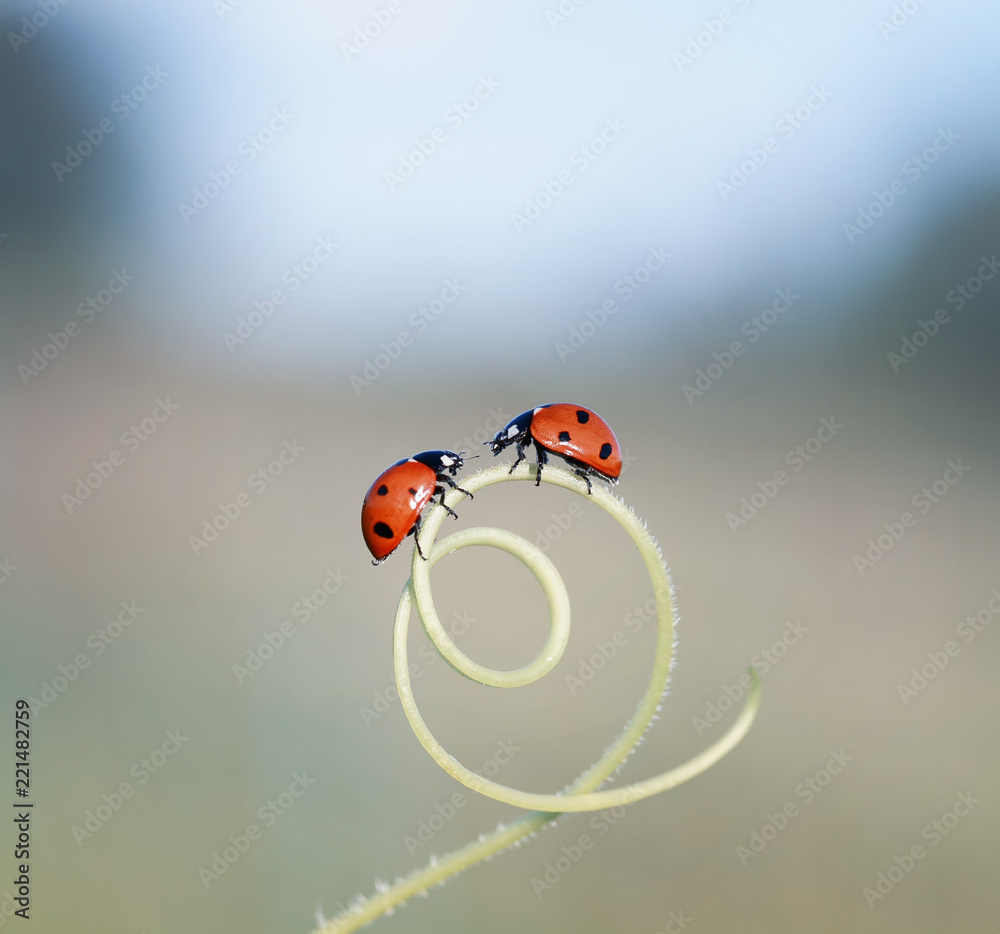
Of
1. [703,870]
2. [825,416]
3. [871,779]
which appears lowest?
[703,870]

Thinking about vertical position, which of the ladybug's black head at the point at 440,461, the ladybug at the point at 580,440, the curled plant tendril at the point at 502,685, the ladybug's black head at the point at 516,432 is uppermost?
the ladybug's black head at the point at 516,432

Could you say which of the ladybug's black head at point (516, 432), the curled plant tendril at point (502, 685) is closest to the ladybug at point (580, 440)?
the ladybug's black head at point (516, 432)

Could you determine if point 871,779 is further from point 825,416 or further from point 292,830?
point 825,416

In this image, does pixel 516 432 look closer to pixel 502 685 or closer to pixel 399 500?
pixel 399 500

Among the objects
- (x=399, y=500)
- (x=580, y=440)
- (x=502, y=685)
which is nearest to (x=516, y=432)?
(x=580, y=440)

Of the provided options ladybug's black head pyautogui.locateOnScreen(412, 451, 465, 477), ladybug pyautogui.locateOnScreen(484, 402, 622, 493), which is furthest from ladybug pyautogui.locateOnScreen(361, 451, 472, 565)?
ladybug pyautogui.locateOnScreen(484, 402, 622, 493)

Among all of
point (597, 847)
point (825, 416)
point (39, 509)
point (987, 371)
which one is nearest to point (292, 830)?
point (597, 847)

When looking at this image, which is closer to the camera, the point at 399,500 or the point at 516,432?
the point at 399,500

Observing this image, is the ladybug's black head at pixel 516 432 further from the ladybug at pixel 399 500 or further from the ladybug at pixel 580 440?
the ladybug at pixel 399 500
